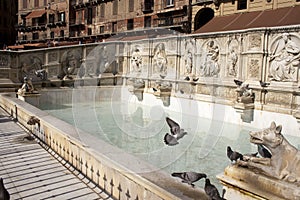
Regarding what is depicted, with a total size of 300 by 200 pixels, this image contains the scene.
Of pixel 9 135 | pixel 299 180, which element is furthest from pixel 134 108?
pixel 299 180

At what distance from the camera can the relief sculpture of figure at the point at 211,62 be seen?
11146mm

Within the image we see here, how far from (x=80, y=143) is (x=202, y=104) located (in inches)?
292

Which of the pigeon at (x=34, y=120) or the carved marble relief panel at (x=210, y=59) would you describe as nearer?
the pigeon at (x=34, y=120)

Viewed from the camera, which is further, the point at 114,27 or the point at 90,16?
the point at 90,16

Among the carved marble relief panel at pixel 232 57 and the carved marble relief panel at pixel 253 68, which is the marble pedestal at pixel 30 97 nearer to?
the carved marble relief panel at pixel 232 57

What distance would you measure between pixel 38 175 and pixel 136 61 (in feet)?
35.0

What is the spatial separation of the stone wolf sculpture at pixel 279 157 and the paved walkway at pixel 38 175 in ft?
6.14

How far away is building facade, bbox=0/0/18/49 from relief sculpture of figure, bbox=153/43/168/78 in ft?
137

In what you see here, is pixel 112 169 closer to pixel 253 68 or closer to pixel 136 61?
pixel 253 68

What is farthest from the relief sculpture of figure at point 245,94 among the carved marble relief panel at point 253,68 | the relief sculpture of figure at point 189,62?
the relief sculpture of figure at point 189,62

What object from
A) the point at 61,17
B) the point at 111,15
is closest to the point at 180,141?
the point at 111,15

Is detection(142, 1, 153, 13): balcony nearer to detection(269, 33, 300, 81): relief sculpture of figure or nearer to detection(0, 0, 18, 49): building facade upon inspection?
detection(269, 33, 300, 81): relief sculpture of figure

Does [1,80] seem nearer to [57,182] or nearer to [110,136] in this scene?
[110,136]

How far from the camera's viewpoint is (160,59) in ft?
44.5
